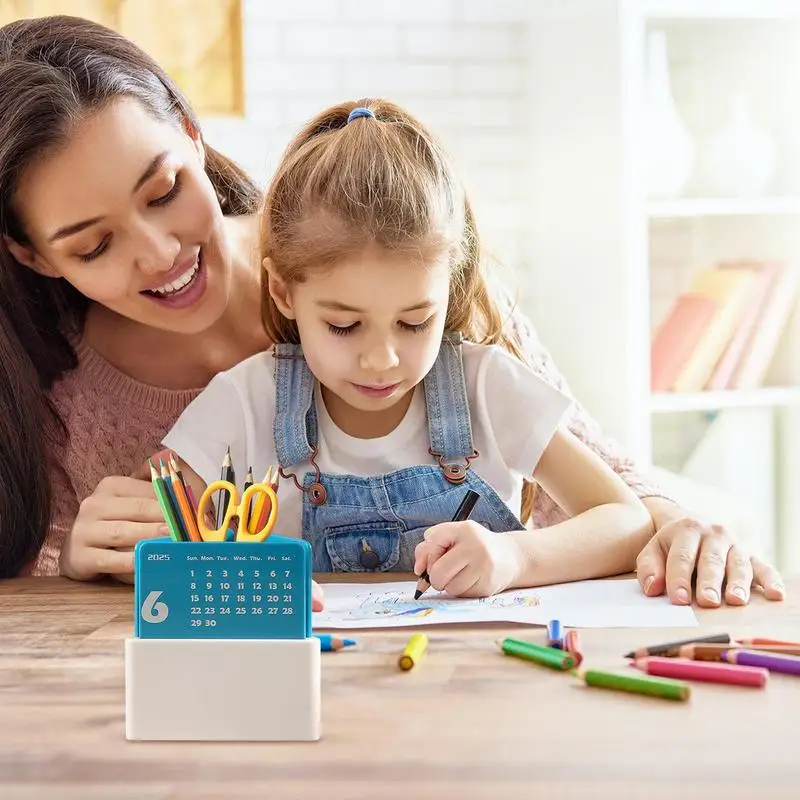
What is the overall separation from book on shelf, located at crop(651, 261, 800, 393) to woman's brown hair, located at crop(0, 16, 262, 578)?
1.60 metres

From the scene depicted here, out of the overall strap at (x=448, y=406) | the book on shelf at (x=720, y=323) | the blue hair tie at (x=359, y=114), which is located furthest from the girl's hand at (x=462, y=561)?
the book on shelf at (x=720, y=323)

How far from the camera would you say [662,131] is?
2828 mm

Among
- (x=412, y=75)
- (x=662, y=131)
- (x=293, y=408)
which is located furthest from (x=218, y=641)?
(x=412, y=75)

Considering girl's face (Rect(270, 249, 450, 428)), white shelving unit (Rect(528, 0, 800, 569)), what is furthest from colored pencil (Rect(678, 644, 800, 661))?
white shelving unit (Rect(528, 0, 800, 569))

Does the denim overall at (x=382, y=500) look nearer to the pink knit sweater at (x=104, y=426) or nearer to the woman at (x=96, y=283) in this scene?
the woman at (x=96, y=283)

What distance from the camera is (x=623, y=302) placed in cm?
274

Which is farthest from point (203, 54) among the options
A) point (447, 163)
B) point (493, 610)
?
point (493, 610)

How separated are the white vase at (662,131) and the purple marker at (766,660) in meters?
2.10

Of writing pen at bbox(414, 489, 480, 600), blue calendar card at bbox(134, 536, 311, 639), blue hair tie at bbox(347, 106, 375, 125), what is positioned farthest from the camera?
blue hair tie at bbox(347, 106, 375, 125)

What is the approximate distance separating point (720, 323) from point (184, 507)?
7.46ft

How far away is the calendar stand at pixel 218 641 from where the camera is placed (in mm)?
776

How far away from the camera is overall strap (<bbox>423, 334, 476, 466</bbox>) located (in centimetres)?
142

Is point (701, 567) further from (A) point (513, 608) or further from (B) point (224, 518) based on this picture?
(B) point (224, 518)

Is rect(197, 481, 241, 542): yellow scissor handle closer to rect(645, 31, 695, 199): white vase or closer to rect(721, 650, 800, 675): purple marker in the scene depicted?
rect(721, 650, 800, 675): purple marker
